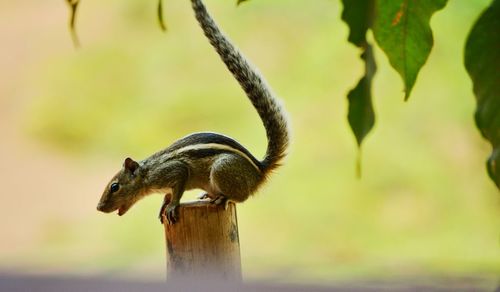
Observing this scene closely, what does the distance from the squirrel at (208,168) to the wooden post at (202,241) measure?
2 cm

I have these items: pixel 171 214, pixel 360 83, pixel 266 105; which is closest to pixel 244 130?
pixel 266 105

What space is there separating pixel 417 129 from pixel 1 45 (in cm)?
113

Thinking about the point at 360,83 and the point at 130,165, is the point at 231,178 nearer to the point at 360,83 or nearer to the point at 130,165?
the point at 130,165

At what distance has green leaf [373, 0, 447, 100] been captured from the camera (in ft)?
1.56

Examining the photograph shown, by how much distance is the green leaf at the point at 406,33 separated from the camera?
48 cm

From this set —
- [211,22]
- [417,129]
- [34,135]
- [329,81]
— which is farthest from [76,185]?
[211,22]

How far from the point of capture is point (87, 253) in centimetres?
210

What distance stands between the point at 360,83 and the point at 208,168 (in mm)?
409

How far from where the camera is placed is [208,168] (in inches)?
36.6

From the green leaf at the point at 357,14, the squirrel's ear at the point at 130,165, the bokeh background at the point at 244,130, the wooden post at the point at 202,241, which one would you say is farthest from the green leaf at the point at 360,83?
the bokeh background at the point at 244,130

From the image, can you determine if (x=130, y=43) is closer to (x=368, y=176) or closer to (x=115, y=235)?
(x=115, y=235)

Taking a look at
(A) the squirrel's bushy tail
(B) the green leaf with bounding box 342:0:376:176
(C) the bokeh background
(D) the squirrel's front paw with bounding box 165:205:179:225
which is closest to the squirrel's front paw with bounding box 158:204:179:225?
(D) the squirrel's front paw with bounding box 165:205:179:225

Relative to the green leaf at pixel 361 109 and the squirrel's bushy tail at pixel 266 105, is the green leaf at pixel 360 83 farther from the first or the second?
the squirrel's bushy tail at pixel 266 105

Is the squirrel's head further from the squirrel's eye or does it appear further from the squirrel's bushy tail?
the squirrel's bushy tail
